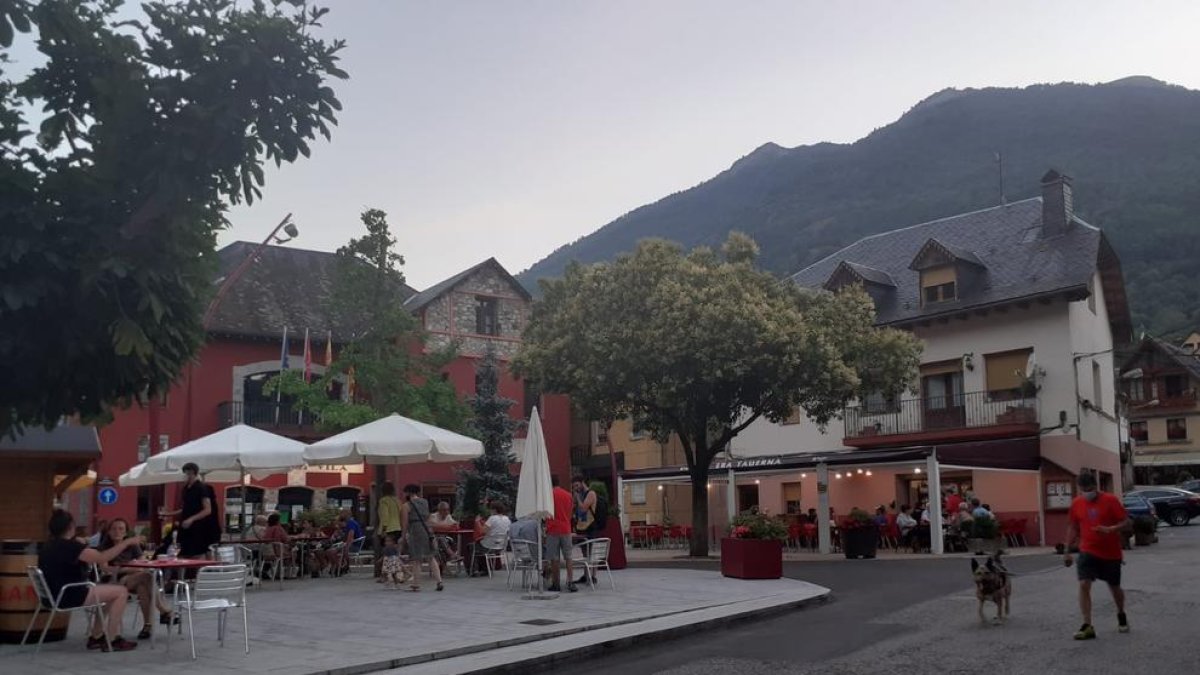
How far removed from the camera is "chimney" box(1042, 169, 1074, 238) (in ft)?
108

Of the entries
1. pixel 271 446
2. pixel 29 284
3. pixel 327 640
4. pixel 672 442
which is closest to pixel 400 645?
pixel 327 640

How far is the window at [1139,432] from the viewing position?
6469 cm

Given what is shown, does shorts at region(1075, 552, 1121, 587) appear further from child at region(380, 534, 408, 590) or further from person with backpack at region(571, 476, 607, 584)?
child at region(380, 534, 408, 590)

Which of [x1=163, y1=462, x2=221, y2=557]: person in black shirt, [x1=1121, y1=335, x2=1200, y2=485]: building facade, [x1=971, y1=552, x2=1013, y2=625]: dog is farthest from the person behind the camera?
[x1=1121, y1=335, x2=1200, y2=485]: building facade

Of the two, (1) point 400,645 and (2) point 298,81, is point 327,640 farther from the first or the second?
(2) point 298,81

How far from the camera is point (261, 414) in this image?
3544 cm

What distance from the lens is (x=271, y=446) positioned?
1727 centimetres

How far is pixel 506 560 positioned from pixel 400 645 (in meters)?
5.80

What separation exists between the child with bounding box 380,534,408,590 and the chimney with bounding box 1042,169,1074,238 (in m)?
23.7

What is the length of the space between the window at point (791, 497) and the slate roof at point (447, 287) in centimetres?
1079

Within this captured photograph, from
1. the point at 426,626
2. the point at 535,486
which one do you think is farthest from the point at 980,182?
the point at 426,626

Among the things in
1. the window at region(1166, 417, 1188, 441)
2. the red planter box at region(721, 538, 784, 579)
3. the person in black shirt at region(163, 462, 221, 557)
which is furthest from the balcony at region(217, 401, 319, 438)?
the window at region(1166, 417, 1188, 441)

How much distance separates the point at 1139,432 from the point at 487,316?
144 feet

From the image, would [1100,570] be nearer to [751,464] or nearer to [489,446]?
[751,464]
